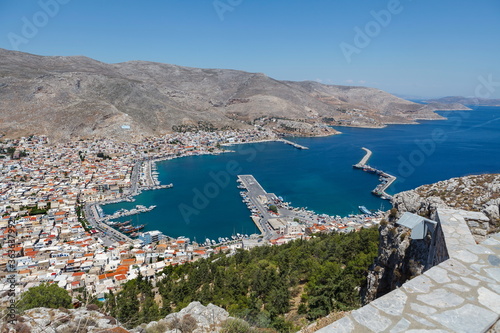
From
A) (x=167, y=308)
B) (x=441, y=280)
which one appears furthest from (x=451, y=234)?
(x=167, y=308)

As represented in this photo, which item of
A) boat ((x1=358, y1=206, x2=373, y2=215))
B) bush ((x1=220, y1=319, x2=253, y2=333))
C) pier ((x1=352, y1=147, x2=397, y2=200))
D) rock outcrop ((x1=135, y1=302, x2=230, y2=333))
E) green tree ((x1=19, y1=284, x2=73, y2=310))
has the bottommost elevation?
boat ((x1=358, y1=206, x2=373, y2=215))

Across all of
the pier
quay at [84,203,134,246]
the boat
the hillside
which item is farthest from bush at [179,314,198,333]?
the hillside

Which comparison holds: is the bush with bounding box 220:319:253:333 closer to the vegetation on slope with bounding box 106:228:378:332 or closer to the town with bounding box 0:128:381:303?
the vegetation on slope with bounding box 106:228:378:332

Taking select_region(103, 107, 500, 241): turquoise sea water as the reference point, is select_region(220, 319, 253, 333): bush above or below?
above

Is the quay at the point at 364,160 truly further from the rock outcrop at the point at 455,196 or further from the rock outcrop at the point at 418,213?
the rock outcrop at the point at 418,213

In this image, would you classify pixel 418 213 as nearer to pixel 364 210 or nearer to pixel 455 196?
pixel 455 196

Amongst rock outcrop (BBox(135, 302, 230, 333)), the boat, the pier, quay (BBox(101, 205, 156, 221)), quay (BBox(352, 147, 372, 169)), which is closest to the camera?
rock outcrop (BBox(135, 302, 230, 333))

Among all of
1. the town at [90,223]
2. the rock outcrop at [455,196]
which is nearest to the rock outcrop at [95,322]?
the rock outcrop at [455,196]
